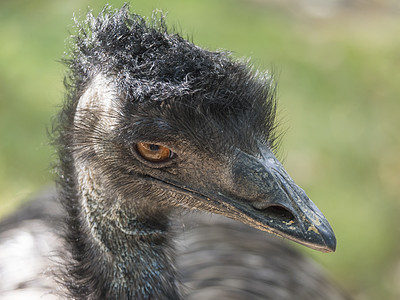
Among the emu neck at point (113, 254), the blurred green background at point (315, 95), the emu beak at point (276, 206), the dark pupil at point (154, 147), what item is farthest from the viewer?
the blurred green background at point (315, 95)

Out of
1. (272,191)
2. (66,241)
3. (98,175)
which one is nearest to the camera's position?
(272,191)

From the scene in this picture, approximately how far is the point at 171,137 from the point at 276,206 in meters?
0.37

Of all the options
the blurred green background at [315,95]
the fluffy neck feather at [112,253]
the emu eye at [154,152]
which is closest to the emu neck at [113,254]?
the fluffy neck feather at [112,253]

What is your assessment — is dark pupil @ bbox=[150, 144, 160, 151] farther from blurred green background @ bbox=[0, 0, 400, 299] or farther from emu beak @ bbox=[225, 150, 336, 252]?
blurred green background @ bbox=[0, 0, 400, 299]

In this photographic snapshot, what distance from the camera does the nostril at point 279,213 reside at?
196cm

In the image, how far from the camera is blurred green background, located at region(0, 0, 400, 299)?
4.58 m

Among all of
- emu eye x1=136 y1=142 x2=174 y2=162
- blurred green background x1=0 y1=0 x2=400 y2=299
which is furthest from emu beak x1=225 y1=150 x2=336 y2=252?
blurred green background x1=0 y1=0 x2=400 y2=299

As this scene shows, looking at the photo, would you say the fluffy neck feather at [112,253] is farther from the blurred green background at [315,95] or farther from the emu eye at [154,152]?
the blurred green background at [315,95]

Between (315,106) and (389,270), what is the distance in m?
1.71

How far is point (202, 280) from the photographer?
3.04 metres

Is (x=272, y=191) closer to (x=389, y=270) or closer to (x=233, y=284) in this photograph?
(x=233, y=284)

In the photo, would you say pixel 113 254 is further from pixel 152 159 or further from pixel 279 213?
pixel 279 213

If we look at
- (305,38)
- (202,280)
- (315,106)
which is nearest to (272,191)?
(202,280)

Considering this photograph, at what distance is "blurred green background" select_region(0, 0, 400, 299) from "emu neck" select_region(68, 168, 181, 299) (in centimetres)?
197
